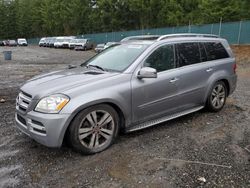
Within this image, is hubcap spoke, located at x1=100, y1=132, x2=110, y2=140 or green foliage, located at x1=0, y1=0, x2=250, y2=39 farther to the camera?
green foliage, located at x1=0, y1=0, x2=250, y2=39

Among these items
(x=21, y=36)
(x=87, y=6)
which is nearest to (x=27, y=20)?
(x=21, y=36)

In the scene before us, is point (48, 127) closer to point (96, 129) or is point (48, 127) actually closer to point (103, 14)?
point (96, 129)

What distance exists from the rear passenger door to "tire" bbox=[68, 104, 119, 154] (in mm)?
1533

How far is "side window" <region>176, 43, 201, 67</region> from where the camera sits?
Result: 532 centimetres

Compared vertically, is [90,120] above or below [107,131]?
above

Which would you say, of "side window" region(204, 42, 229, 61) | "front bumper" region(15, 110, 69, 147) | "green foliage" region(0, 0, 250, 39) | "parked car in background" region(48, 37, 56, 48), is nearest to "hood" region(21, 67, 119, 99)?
"front bumper" region(15, 110, 69, 147)

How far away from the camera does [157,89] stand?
4.75m

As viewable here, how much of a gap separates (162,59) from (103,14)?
5473 cm

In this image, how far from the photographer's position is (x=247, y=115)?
20.0 feet

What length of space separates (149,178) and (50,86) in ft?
6.19

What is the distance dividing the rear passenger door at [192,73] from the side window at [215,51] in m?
0.14

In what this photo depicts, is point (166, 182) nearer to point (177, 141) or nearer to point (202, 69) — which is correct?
point (177, 141)

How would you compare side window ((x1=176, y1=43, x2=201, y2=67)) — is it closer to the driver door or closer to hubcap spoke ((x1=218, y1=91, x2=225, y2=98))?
the driver door

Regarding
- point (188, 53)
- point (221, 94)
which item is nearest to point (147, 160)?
point (188, 53)
